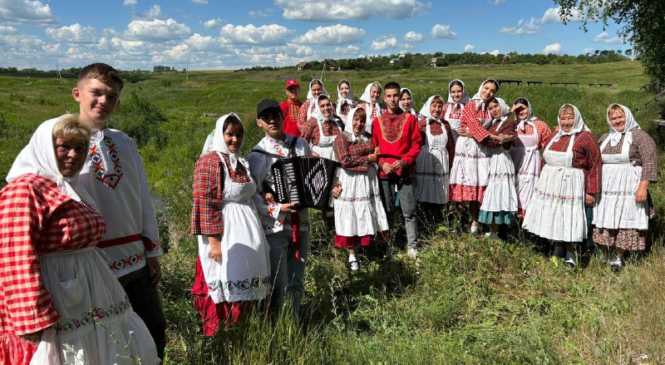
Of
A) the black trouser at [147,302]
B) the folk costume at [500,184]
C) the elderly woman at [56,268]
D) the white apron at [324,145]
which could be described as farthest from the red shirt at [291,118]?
the elderly woman at [56,268]

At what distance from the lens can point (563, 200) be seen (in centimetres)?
527

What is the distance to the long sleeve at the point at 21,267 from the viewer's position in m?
2.02

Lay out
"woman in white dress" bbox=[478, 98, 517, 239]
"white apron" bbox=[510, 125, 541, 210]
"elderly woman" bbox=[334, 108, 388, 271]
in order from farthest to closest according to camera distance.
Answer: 1. "white apron" bbox=[510, 125, 541, 210]
2. "woman in white dress" bbox=[478, 98, 517, 239]
3. "elderly woman" bbox=[334, 108, 388, 271]

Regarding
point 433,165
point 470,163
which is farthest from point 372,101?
point 470,163

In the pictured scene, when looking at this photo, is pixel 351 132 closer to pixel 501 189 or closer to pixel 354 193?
pixel 354 193

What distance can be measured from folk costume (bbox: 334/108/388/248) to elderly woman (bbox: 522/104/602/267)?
79.7 inches

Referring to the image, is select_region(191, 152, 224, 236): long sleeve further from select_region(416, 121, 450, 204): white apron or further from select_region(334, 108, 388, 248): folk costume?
select_region(416, 121, 450, 204): white apron

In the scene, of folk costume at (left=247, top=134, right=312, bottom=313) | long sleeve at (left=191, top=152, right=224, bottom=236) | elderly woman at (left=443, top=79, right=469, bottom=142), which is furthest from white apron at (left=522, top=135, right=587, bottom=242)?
long sleeve at (left=191, top=152, right=224, bottom=236)

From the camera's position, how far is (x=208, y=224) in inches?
135

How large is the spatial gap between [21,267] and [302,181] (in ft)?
7.31

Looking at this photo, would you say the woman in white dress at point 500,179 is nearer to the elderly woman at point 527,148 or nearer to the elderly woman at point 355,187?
the elderly woman at point 527,148

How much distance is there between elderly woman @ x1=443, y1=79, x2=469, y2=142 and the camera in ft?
23.0

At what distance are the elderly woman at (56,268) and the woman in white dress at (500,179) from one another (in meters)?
4.79

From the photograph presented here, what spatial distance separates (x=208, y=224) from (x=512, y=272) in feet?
11.5
